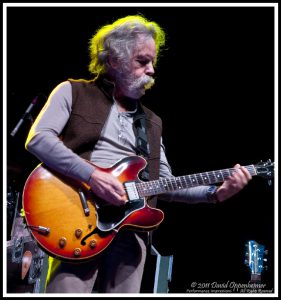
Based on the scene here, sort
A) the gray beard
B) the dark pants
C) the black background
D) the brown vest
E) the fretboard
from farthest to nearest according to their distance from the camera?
1. the black background
2. the gray beard
3. the fretboard
4. the brown vest
5. the dark pants

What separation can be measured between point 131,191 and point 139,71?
0.78 meters

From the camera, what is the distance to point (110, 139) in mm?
2285

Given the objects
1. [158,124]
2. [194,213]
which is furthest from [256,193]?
[158,124]

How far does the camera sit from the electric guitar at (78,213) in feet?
6.55

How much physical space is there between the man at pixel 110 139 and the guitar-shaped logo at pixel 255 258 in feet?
8.03

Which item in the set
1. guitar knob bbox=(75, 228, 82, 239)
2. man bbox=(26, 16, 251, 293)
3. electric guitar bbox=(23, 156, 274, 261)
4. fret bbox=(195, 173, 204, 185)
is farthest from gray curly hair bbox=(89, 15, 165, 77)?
guitar knob bbox=(75, 228, 82, 239)

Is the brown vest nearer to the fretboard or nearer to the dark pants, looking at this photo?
the fretboard

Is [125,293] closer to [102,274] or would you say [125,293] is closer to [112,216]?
[102,274]

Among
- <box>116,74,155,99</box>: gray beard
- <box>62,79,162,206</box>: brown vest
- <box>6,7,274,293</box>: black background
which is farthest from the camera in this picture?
<box>6,7,274,293</box>: black background

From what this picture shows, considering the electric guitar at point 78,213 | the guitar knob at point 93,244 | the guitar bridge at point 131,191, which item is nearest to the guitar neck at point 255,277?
the electric guitar at point 78,213

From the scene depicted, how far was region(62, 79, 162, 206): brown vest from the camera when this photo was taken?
87.0 inches

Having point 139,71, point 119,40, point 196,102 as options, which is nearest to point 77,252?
point 139,71

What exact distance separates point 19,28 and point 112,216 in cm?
264

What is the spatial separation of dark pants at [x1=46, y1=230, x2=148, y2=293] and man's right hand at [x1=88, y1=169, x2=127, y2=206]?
209 millimetres
